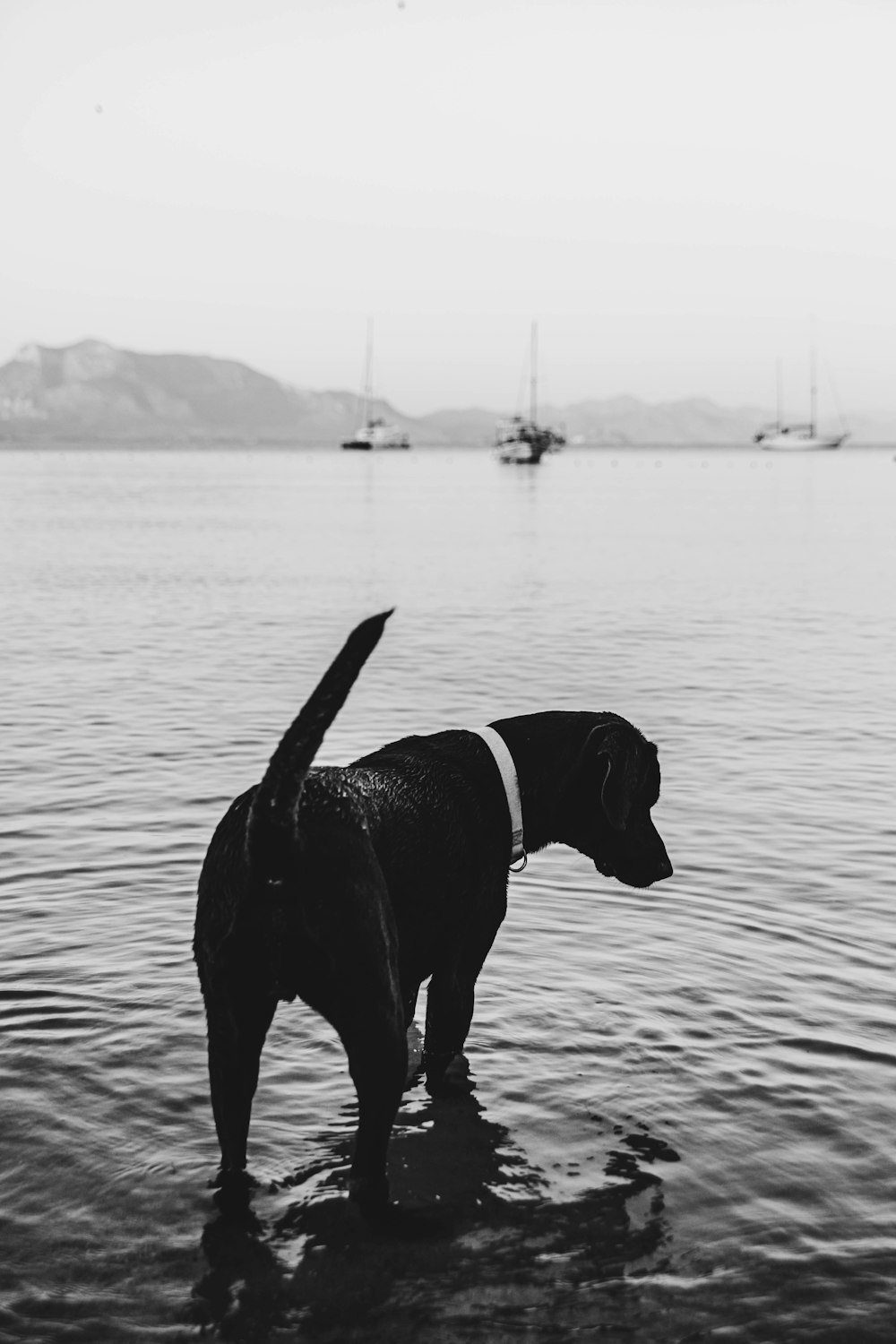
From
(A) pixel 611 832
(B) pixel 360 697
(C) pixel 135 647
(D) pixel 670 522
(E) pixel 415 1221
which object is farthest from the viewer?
(D) pixel 670 522

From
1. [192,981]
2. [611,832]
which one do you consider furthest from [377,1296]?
[192,981]

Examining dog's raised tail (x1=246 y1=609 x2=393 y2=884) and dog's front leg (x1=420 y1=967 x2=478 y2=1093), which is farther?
dog's front leg (x1=420 y1=967 x2=478 y2=1093)

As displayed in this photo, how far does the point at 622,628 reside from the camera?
21.1 metres

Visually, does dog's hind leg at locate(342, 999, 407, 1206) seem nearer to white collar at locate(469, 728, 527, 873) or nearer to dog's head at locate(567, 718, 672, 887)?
white collar at locate(469, 728, 527, 873)

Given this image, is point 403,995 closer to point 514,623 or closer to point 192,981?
point 192,981

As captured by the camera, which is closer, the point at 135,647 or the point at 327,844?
the point at 327,844

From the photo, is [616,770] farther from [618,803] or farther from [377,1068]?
[377,1068]

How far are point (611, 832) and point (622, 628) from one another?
15400 millimetres

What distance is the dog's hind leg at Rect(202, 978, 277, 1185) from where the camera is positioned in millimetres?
4285

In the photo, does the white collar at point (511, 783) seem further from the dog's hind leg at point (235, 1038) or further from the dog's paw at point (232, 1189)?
the dog's paw at point (232, 1189)

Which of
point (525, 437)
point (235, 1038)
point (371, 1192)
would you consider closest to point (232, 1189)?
point (371, 1192)

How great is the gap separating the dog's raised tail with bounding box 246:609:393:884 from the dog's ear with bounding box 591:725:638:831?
176cm

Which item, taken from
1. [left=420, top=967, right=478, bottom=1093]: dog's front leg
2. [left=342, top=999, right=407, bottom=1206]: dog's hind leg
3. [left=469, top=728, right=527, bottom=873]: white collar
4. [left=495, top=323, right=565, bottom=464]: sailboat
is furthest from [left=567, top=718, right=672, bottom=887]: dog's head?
[left=495, top=323, right=565, bottom=464]: sailboat

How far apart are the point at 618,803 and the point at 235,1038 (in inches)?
79.5
